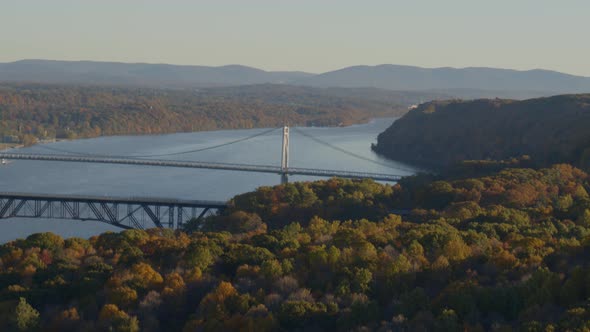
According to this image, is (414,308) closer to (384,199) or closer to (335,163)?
(384,199)

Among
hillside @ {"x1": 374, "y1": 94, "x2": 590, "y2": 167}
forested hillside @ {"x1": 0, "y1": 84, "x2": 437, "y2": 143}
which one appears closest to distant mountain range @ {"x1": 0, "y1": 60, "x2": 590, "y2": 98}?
forested hillside @ {"x1": 0, "y1": 84, "x2": 437, "y2": 143}

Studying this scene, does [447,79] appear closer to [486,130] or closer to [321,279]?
[486,130]

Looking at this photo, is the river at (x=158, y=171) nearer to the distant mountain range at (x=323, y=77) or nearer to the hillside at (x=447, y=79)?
A: the distant mountain range at (x=323, y=77)

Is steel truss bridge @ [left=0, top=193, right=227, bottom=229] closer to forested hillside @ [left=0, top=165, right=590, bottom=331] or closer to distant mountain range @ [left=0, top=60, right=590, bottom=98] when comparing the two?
forested hillside @ [left=0, top=165, right=590, bottom=331]

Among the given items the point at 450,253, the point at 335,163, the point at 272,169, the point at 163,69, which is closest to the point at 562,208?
the point at 450,253

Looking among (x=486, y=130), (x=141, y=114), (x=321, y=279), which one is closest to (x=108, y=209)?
(x=321, y=279)

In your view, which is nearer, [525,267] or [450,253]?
[525,267]
